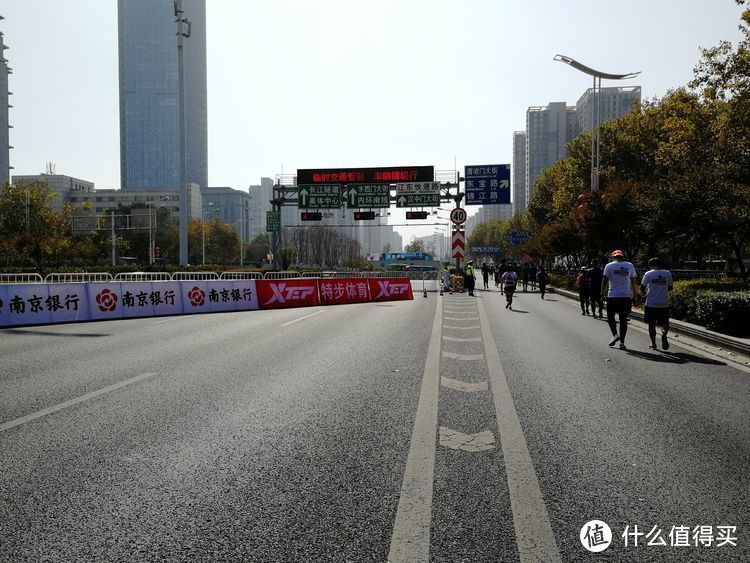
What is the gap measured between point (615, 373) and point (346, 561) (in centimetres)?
632

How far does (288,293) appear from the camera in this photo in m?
21.3

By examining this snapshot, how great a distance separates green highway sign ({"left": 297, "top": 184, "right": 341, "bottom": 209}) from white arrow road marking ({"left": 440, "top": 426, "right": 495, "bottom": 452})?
33.6 metres

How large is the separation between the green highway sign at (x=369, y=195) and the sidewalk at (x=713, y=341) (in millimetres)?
24755

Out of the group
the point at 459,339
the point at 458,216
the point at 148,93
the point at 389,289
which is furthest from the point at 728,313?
the point at 148,93

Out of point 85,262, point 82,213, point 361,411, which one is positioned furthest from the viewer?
point 85,262

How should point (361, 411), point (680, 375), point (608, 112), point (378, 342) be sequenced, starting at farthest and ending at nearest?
point (608, 112) < point (378, 342) < point (680, 375) < point (361, 411)

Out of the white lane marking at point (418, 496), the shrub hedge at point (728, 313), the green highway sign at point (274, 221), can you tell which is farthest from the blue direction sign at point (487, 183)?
the white lane marking at point (418, 496)

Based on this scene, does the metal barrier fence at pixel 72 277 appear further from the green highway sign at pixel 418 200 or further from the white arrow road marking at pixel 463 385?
the white arrow road marking at pixel 463 385

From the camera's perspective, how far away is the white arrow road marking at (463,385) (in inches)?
266

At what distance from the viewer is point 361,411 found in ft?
18.5

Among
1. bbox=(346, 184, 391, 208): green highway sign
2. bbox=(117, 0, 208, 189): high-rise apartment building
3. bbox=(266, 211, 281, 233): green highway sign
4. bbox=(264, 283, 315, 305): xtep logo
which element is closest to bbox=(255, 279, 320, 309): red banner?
bbox=(264, 283, 315, 305): xtep logo

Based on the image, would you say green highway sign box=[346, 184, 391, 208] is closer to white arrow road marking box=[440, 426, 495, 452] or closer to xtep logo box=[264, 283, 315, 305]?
xtep logo box=[264, 283, 315, 305]

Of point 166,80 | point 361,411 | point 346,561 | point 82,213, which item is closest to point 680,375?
point 361,411

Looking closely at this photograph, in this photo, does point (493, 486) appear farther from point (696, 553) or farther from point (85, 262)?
point (85, 262)
